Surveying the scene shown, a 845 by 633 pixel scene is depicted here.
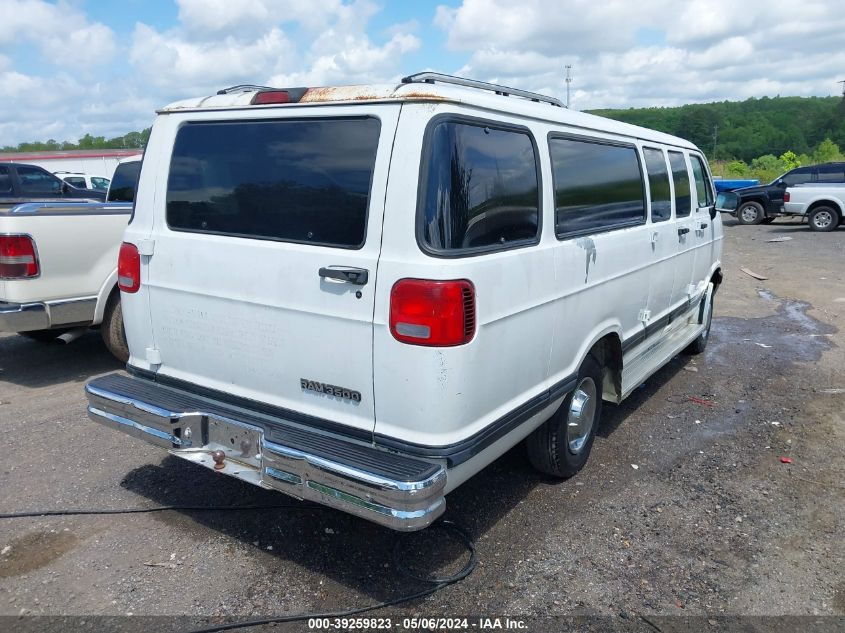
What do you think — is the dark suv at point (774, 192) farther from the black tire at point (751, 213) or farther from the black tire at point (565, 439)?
the black tire at point (565, 439)

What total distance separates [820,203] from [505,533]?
18.9 metres

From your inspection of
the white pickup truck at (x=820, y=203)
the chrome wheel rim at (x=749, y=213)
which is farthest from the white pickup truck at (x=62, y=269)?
the chrome wheel rim at (x=749, y=213)

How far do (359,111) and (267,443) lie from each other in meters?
1.52

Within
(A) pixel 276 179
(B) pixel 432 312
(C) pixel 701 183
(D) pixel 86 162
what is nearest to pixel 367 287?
(B) pixel 432 312

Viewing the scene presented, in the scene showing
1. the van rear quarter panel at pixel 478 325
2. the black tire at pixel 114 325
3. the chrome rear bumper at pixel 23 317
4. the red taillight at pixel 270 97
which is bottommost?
the black tire at pixel 114 325

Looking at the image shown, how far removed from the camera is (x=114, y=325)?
615 cm

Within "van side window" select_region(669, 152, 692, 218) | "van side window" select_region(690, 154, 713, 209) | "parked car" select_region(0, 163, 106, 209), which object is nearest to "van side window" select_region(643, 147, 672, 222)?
"van side window" select_region(669, 152, 692, 218)

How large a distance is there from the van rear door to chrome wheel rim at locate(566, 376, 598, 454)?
5.27ft

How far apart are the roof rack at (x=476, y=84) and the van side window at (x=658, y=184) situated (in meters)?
1.15

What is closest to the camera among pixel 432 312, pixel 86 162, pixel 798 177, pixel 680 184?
pixel 432 312

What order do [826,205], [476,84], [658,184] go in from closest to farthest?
[476,84] → [658,184] → [826,205]

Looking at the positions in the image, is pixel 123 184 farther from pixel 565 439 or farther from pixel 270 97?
pixel 565 439

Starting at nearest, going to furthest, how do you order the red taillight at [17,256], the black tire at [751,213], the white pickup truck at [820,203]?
the red taillight at [17,256] < the white pickup truck at [820,203] < the black tire at [751,213]

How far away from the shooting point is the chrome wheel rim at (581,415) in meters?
4.04
